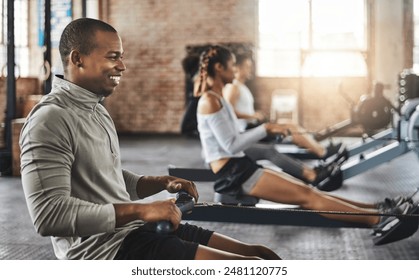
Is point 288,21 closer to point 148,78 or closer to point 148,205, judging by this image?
point 148,78

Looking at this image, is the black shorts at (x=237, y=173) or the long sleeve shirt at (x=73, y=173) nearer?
the long sleeve shirt at (x=73, y=173)

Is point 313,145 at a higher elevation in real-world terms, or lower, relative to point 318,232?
higher

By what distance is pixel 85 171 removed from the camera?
4.05 feet

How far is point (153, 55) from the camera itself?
392 inches

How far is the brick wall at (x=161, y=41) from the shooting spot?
9.64 metres

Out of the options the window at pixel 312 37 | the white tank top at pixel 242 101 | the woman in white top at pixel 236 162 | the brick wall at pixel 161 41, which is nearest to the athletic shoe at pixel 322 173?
the white tank top at pixel 242 101

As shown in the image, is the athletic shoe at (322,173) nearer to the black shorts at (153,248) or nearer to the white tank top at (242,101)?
the white tank top at (242,101)

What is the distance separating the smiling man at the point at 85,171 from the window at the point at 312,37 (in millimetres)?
8215

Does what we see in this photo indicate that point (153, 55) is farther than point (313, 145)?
Yes

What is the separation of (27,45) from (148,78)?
2182 mm

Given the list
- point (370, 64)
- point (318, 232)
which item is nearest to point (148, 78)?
point (370, 64)

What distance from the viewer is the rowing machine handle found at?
113cm

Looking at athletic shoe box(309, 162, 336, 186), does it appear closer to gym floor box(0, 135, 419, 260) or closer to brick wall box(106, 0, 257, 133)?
gym floor box(0, 135, 419, 260)

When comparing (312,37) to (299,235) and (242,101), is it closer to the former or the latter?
(242,101)
